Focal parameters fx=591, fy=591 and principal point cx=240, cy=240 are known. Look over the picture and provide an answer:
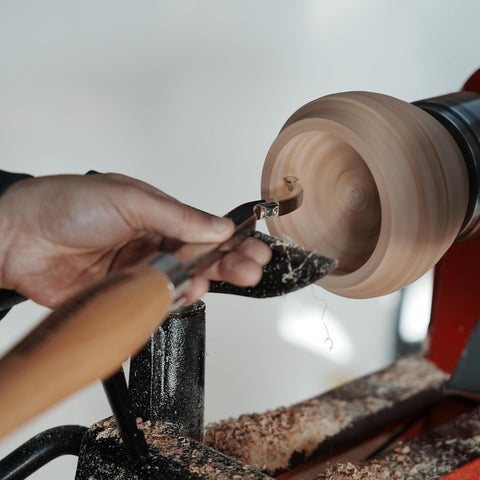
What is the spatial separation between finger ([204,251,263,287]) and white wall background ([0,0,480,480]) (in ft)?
2.57

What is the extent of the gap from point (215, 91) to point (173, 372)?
3.37 feet

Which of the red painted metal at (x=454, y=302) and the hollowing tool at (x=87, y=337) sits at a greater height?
the hollowing tool at (x=87, y=337)

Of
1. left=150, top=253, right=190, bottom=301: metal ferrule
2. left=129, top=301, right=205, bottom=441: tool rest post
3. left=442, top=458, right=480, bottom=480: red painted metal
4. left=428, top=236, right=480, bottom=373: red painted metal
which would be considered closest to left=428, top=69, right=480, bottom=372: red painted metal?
left=428, top=236, right=480, bottom=373: red painted metal

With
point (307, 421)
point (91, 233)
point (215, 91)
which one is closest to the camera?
point (91, 233)

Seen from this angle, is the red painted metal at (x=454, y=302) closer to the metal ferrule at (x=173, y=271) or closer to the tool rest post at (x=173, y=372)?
the tool rest post at (x=173, y=372)

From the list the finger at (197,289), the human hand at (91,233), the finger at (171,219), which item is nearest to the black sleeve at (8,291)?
the human hand at (91,233)

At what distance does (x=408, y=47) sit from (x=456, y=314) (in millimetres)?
1059

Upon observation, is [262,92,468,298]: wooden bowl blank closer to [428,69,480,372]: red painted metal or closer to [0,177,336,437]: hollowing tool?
[0,177,336,437]: hollowing tool

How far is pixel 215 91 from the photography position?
153 cm

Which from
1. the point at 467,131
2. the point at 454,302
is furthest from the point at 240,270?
the point at 454,302

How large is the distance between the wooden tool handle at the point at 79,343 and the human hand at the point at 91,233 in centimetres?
14

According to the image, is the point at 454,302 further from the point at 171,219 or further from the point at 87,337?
the point at 87,337

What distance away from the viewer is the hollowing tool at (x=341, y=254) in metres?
0.59

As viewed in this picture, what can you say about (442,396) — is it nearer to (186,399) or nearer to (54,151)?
(186,399)
